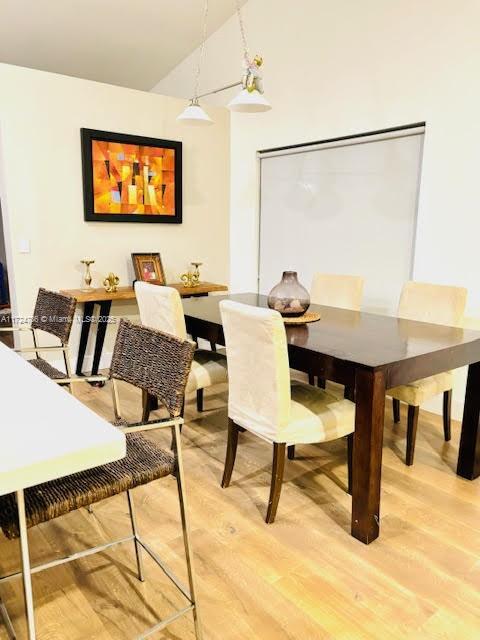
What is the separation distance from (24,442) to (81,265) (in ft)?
10.4

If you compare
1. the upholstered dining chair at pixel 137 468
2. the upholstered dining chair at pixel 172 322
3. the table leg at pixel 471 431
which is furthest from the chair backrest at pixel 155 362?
the table leg at pixel 471 431

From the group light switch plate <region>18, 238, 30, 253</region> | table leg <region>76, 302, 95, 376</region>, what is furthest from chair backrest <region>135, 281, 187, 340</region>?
light switch plate <region>18, 238, 30, 253</region>

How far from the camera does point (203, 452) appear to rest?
2672mm

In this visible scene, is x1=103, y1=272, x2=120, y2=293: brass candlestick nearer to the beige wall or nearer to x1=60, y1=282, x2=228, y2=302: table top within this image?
x1=60, y1=282, x2=228, y2=302: table top

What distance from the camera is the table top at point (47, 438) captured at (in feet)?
2.88

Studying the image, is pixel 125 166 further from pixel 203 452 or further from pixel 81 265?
pixel 203 452

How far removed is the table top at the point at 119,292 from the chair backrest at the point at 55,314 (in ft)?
2.94

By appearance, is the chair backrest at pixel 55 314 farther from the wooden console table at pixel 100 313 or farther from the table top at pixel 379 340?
the wooden console table at pixel 100 313

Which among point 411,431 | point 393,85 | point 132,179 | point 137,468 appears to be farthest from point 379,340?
point 132,179

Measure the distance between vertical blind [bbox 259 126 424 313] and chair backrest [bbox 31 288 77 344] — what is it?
217 centimetres

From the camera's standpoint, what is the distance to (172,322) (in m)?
2.56

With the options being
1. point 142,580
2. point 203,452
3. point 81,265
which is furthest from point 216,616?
point 81,265

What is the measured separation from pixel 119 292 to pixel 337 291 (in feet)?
5.65

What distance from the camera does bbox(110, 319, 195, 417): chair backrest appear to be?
4.65ft
